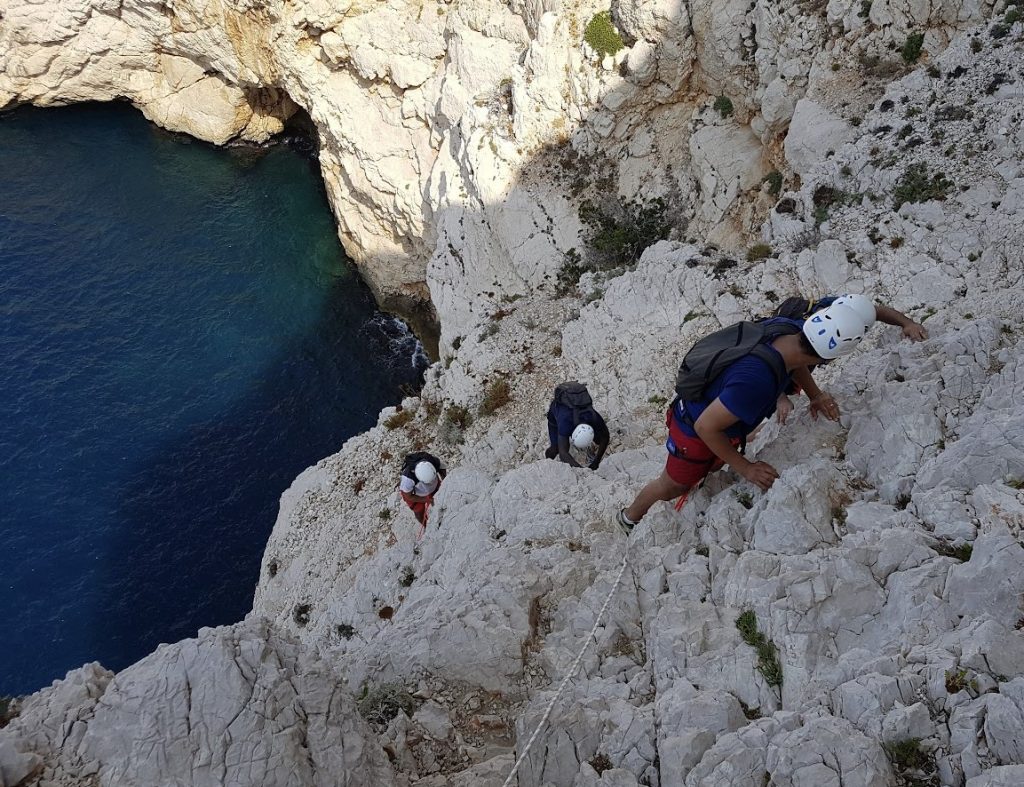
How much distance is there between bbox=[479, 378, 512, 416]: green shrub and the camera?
1938 cm

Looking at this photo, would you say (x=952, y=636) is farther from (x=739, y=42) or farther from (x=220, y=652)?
(x=739, y=42)

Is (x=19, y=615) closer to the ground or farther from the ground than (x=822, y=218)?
closer to the ground

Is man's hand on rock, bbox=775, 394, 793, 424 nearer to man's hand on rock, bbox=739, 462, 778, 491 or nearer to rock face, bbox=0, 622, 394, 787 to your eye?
man's hand on rock, bbox=739, 462, 778, 491

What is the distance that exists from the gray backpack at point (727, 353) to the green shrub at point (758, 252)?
985 centimetres

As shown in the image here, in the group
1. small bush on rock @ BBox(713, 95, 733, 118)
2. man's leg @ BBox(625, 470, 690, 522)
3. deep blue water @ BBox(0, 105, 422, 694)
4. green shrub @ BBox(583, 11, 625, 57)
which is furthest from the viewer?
deep blue water @ BBox(0, 105, 422, 694)

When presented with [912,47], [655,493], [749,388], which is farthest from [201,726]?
[912,47]

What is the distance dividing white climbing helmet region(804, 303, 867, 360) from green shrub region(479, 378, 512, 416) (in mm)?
12533

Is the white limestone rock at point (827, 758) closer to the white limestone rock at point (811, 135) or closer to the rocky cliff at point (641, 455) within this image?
the rocky cliff at point (641, 455)

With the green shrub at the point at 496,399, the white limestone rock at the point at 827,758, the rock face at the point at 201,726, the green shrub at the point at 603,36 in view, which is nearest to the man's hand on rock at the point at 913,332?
the white limestone rock at the point at 827,758

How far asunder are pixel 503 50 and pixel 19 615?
25.9 metres

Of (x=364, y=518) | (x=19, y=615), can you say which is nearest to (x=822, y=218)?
(x=364, y=518)

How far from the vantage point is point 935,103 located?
1605cm

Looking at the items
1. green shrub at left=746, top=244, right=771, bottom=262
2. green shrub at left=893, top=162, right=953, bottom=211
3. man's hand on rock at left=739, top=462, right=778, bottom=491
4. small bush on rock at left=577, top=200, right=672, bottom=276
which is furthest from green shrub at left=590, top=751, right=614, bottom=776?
small bush on rock at left=577, top=200, right=672, bottom=276

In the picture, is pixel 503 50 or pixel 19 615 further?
pixel 503 50
